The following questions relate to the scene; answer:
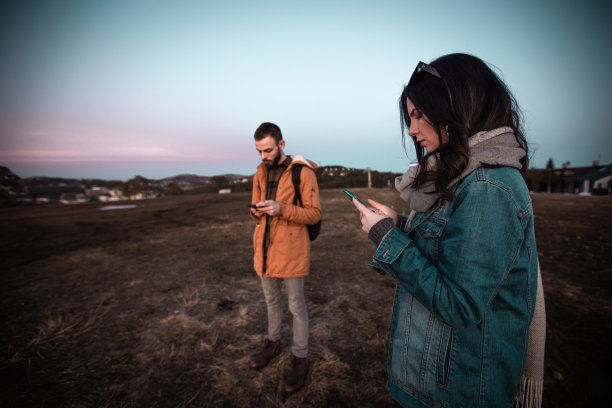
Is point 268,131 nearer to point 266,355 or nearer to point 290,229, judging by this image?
point 290,229

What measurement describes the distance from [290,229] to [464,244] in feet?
6.30

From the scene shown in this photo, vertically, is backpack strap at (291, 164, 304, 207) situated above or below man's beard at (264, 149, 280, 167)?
below

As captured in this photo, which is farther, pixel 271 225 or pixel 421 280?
pixel 271 225

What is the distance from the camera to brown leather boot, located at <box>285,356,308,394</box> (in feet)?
8.43

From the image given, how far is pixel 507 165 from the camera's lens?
3.25ft

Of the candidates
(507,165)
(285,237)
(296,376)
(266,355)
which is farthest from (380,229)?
(266,355)

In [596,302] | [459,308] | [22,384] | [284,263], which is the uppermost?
[459,308]

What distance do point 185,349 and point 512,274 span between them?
11.8ft

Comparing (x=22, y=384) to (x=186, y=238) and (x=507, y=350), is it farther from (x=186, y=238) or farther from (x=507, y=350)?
(x=186, y=238)

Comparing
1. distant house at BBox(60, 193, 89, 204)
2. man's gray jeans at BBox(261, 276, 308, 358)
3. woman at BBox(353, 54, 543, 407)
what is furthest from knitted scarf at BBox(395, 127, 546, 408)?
distant house at BBox(60, 193, 89, 204)

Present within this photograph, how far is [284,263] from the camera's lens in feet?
8.59

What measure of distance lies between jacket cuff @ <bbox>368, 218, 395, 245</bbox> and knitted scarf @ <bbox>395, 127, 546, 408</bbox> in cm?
14

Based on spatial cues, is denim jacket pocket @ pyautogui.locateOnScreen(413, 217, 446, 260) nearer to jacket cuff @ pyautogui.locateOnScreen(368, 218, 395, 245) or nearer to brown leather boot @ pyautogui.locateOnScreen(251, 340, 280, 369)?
jacket cuff @ pyautogui.locateOnScreen(368, 218, 395, 245)

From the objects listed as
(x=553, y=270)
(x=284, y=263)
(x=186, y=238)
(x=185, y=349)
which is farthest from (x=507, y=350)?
(x=186, y=238)
